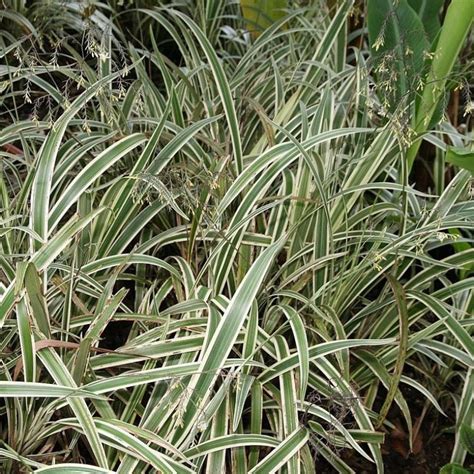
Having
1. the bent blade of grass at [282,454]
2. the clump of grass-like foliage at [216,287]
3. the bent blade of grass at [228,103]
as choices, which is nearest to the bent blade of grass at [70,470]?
the clump of grass-like foliage at [216,287]

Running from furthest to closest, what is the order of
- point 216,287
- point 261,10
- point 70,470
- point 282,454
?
1. point 261,10
2. point 216,287
3. point 282,454
4. point 70,470

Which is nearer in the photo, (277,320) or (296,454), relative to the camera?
(296,454)

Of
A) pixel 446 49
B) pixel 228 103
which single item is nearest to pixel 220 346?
pixel 228 103

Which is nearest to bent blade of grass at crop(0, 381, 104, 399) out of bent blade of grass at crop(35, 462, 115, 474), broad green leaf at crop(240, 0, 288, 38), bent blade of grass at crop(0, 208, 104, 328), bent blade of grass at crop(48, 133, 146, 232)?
bent blade of grass at crop(35, 462, 115, 474)

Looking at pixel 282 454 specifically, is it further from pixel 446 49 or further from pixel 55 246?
pixel 446 49

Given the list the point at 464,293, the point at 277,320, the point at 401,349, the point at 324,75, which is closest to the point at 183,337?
the point at 277,320

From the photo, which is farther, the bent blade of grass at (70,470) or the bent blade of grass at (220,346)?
the bent blade of grass at (220,346)

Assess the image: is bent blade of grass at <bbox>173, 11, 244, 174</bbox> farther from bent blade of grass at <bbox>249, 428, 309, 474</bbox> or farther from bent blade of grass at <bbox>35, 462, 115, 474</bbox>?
bent blade of grass at <bbox>35, 462, 115, 474</bbox>

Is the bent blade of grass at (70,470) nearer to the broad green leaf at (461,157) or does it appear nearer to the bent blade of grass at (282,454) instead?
the bent blade of grass at (282,454)

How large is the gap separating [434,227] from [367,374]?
348mm

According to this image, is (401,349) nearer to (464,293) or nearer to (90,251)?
(464,293)

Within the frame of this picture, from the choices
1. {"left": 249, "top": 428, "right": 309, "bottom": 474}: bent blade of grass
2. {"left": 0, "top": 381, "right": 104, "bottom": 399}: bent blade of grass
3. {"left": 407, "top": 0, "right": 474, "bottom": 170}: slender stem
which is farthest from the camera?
{"left": 407, "top": 0, "right": 474, "bottom": 170}: slender stem

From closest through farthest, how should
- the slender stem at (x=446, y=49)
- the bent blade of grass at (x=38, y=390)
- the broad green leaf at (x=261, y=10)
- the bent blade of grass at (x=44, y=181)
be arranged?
the bent blade of grass at (x=38, y=390) < the bent blade of grass at (x=44, y=181) < the slender stem at (x=446, y=49) < the broad green leaf at (x=261, y=10)

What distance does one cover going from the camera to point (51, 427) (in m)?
1.35
